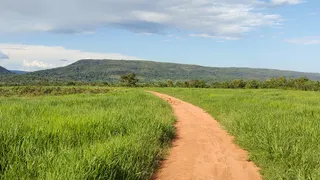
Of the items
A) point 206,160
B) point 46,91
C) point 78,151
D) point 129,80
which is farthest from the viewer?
point 129,80

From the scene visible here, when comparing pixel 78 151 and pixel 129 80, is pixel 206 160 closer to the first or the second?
pixel 78 151

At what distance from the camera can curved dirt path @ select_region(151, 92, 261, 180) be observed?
5.88 meters

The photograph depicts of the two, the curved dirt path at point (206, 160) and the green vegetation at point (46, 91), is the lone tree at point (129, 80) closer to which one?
the green vegetation at point (46, 91)

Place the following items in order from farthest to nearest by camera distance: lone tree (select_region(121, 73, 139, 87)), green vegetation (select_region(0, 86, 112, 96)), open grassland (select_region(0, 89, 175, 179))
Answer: lone tree (select_region(121, 73, 139, 87)) → green vegetation (select_region(0, 86, 112, 96)) → open grassland (select_region(0, 89, 175, 179))

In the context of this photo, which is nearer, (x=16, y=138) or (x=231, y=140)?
(x=16, y=138)

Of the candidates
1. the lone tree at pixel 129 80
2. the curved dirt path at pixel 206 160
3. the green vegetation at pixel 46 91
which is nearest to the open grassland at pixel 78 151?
the curved dirt path at pixel 206 160

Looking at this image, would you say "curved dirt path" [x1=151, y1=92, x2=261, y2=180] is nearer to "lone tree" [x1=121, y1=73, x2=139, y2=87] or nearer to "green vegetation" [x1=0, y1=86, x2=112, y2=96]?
"green vegetation" [x1=0, y1=86, x2=112, y2=96]

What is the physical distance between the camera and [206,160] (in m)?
6.85

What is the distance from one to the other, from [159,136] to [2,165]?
15.3ft

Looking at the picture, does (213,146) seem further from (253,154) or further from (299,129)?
(299,129)

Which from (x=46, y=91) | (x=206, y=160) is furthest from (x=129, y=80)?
(x=206, y=160)

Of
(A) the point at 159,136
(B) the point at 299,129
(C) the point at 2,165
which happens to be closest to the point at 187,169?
(A) the point at 159,136

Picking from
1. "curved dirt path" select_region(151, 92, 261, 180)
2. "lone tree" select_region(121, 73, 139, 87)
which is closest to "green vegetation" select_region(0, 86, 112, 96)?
"lone tree" select_region(121, 73, 139, 87)

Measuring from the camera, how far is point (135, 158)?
19.2 ft
